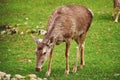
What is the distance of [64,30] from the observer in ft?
46.0

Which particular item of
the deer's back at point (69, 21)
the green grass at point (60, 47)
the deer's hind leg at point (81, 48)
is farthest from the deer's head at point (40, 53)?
Answer: the deer's hind leg at point (81, 48)

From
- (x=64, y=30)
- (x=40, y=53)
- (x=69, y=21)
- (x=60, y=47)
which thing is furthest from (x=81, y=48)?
(x=60, y=47)

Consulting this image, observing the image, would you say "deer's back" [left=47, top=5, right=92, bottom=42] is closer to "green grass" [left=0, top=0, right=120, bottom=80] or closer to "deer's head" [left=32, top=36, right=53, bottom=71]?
"deer's head" [left=32, top=36, right=53, bottom=71]

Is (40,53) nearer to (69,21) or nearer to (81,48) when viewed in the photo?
(69,21)

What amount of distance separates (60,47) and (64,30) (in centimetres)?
502

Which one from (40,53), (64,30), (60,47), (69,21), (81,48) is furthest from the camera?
(60,47)

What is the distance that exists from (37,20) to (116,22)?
166 inches

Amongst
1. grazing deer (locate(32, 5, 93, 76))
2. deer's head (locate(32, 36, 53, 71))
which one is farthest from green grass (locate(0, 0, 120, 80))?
deer's head (locate(32, 36, 53, 71))

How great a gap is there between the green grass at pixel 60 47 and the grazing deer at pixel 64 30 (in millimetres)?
752

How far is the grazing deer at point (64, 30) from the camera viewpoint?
13039mm

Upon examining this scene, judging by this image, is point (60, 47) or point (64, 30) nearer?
point (64, 30)

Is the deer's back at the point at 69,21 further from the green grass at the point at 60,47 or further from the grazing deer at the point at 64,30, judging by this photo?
the green grass at the point at 60,47

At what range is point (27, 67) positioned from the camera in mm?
15617

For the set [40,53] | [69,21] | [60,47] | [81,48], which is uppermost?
[69,21]
